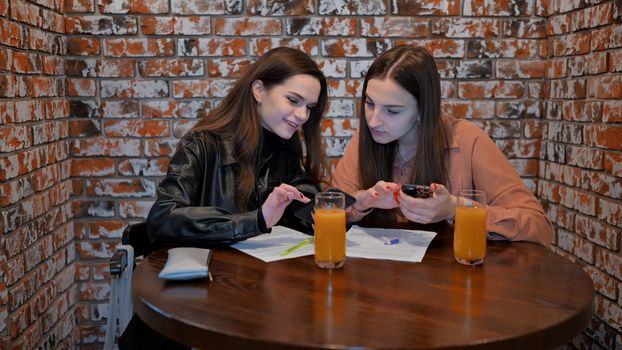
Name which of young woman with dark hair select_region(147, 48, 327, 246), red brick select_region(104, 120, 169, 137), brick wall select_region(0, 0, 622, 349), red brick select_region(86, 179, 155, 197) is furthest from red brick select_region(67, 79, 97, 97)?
young woman with dark hair select_region(147, 48, 327, 246)

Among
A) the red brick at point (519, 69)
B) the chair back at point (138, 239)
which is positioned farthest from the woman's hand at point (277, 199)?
the red brick at point (519, 69)

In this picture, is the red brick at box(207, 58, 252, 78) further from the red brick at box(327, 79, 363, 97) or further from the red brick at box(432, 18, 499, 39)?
the red brick at box(432, 18, 499, 39)

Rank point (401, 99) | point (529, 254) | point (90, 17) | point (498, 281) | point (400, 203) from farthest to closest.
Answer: point (90, 17) < point (401, 99) < point (400, 203) < point (529, 254) < point (498, 281)

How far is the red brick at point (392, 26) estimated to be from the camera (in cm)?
279

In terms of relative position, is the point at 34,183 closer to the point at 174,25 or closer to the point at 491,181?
the point at 174,25

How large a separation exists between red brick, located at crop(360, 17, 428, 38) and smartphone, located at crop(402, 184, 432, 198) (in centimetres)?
123

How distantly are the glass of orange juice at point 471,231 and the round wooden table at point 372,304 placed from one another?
3cm

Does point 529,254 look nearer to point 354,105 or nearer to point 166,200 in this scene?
point 166,200

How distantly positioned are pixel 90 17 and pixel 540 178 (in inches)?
86.8

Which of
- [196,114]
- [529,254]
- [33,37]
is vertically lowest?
[529,254]

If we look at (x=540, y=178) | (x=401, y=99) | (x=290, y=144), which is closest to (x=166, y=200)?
(x=290, y=144)

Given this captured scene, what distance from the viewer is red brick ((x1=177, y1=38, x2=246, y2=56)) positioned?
276cm

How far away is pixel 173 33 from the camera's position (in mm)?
2756

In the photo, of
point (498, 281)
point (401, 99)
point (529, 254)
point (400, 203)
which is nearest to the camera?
point (498, 281)
